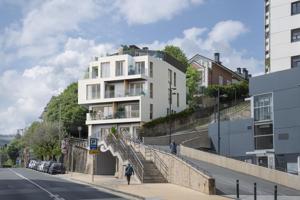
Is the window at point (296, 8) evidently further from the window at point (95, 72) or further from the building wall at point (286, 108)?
the window at point (95, 72)

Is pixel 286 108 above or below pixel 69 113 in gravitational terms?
below

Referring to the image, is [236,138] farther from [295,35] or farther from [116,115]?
[116,115]

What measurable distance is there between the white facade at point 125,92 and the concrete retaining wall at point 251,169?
79.9 feet

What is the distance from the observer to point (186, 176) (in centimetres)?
3406

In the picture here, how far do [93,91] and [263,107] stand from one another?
120 feet

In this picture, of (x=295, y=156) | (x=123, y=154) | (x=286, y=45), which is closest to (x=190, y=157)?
(x=123, y=154)

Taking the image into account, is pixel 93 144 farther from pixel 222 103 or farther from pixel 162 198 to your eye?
pixel 222 103

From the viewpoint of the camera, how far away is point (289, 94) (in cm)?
4450

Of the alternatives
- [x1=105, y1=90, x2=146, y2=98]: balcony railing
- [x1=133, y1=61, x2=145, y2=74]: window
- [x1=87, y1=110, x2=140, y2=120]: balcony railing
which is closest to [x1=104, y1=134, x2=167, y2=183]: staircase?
[x1=87, y1=110, x2=140, y2=120]: balcony railing

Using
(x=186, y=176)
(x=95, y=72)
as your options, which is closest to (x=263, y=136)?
(x=186, y=176)

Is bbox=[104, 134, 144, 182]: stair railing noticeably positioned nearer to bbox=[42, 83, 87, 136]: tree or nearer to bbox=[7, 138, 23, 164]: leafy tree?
bbox=[42, 83, 87, 136]: tree

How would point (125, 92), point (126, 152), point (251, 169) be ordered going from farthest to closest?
point (125, 92)
point (126, 152)
point (251, 169)

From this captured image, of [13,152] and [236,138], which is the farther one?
[13,152]

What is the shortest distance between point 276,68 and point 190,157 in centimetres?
1179
